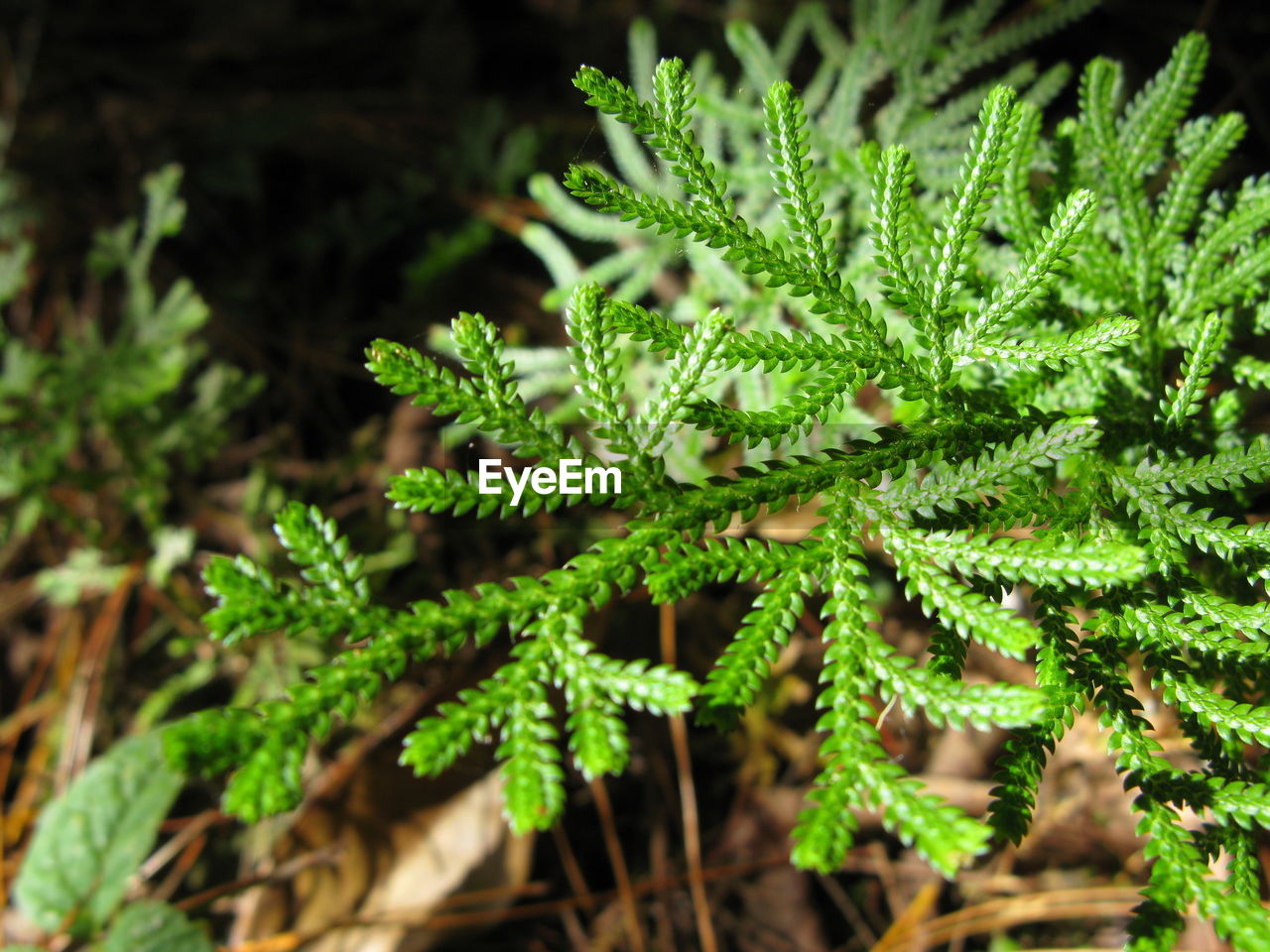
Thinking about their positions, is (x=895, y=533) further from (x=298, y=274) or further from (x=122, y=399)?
(x=298, y=274)

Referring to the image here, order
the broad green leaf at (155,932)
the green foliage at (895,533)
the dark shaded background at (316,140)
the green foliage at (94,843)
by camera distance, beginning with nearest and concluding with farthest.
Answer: the green foliage at (895,533)
the broad green leaf at (155,932)
the green foliage at (94,843)
the dark shaded background at (316,140)

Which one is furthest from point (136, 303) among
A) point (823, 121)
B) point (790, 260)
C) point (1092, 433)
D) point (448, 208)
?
point (1092, 433)

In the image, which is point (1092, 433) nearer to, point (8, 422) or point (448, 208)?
point (448, 208)

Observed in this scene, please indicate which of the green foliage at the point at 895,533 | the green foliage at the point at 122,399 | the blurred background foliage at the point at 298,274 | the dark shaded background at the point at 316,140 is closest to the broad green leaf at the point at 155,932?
the blurred background foliage at the point at 298,274

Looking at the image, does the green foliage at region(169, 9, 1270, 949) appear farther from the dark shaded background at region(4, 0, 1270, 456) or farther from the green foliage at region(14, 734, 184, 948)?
the dark shaded background at region(4, 0, 1270, 456)

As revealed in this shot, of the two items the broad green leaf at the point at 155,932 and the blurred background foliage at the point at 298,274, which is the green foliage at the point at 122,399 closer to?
the blurred background foliage at the point at 298,274

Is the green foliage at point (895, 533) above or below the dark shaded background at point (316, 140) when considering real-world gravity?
below

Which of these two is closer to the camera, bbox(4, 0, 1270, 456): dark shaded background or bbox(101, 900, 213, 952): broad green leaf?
bbox(101, 900, 213, 952): broad green leaf

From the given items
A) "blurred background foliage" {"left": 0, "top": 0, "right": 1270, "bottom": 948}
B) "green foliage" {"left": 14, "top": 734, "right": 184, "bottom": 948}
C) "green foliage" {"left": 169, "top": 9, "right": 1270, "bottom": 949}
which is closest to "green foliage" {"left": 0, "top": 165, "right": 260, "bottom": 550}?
"blurred background foliage" {"left": 0, "top": 0, "right": 1270, "bottom": 948}
